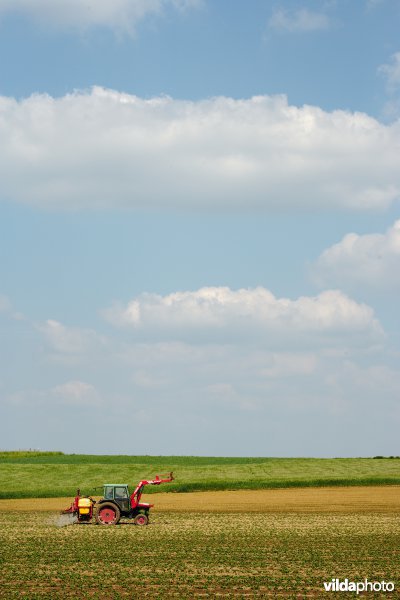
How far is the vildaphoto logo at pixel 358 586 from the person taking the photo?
24.2 meters

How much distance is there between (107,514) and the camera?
149 feet

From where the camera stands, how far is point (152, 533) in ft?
132

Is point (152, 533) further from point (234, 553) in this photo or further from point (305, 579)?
point (305, 579)

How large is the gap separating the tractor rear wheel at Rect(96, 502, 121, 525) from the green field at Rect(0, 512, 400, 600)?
864 mm

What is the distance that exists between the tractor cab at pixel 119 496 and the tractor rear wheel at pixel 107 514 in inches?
14.6

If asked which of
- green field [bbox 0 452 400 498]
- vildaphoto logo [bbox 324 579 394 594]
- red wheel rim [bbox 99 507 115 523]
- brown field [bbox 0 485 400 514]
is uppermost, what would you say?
green field [bbox 0 452 400 498]

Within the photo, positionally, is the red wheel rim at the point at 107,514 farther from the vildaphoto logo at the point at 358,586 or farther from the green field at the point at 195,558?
the vildaphoto logo at the point at 358,586

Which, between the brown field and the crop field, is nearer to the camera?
the crop field

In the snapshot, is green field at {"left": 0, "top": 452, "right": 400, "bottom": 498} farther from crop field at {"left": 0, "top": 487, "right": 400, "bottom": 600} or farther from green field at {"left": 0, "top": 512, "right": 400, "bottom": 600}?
green field at {"left": 0, "top": 512, "right": 400, "bottom": 600}

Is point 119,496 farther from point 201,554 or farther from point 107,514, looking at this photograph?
point 201,554

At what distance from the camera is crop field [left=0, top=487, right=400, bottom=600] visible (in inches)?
968

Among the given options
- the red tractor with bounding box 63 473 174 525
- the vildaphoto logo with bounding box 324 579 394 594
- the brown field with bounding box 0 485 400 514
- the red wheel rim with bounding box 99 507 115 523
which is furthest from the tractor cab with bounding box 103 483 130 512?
the vildaphoto logo with bounding box 324 579 394 594

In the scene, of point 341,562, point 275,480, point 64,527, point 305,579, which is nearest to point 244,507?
point 64,527

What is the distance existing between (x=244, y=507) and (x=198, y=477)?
26.6 m
